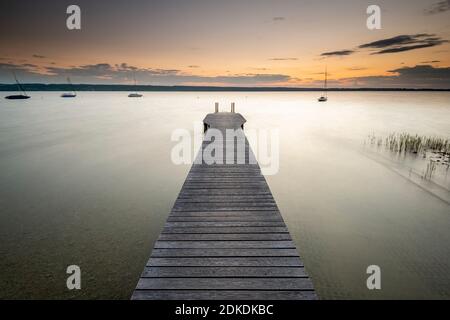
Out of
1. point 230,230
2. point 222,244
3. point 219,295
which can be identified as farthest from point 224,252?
point 219,295

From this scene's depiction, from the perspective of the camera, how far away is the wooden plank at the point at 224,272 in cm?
383

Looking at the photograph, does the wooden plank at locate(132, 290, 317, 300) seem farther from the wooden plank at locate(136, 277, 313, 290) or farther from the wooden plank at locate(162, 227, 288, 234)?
the wooden plank at locate(162, 227, 288, 234)

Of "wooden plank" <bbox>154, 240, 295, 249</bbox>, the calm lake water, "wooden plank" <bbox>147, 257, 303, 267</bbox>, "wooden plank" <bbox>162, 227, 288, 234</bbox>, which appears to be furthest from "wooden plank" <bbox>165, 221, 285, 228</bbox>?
the calm lake water

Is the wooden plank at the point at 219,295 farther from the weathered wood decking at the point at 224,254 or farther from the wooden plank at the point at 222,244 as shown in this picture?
the wooden plank at the point at 222,244

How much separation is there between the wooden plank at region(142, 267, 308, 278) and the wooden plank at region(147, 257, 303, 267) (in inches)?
2.8

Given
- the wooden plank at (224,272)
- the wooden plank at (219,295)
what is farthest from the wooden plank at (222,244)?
the wooden plank at (219,295)

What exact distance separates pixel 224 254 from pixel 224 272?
1.49 feet

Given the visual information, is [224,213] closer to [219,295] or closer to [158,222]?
[219,295]

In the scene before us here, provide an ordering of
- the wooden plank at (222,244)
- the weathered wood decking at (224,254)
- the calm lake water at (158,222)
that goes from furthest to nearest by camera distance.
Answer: the calm lake water at (158,222)
the wooden plank at (222,244)
the weathered wood decking at (224,254)

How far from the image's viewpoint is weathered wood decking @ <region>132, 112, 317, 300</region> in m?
3.56

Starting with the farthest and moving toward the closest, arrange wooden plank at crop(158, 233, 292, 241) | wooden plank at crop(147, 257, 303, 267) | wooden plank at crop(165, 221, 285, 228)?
wooden plank at crop(165, 221, 285, 228)
wooden plank at crop(158, 233, 292, 241)
wooden plank at crop(147, 257, 303, 267)

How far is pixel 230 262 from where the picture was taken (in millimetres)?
4145
